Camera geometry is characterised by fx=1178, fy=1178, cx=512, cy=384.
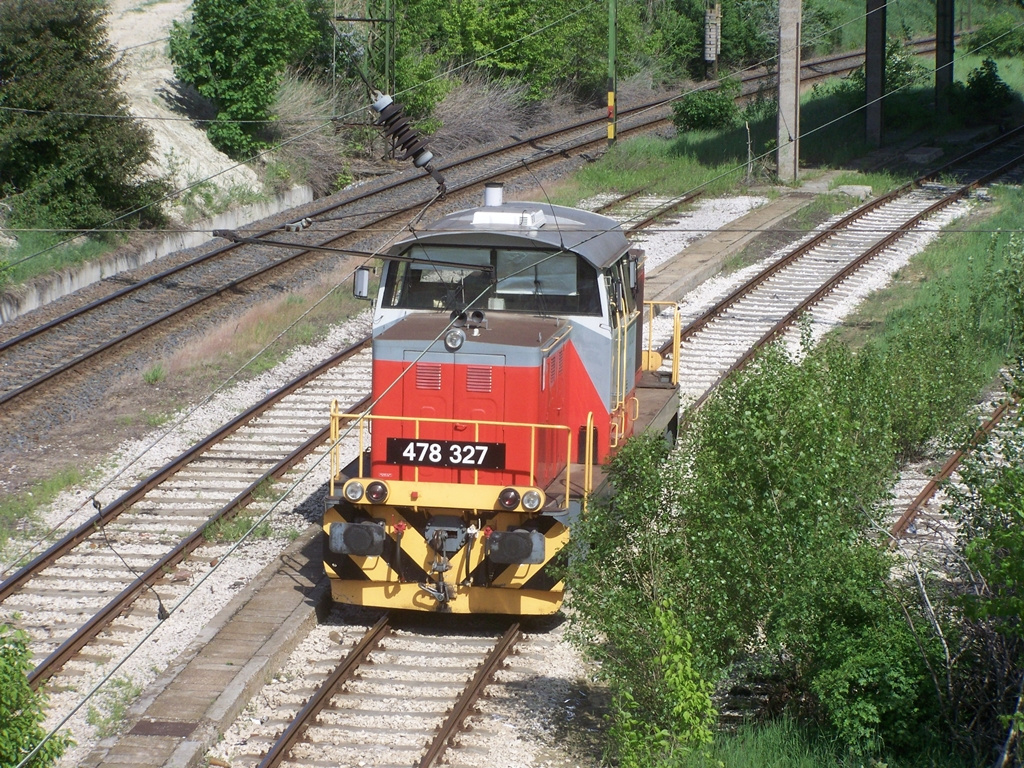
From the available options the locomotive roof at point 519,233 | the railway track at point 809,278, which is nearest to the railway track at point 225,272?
the locomotive roof at point 519,233

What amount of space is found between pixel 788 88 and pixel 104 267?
51.1 feet

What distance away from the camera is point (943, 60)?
118 ft

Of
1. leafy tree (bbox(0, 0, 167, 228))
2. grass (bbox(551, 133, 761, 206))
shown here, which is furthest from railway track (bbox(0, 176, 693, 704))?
grass (bbox(551, 133, 761, 206))

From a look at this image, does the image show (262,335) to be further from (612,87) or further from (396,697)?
(612,87)

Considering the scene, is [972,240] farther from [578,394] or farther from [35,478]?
[35,478]

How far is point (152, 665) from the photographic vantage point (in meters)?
9.03

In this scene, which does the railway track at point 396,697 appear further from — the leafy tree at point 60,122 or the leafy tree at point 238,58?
the leafy tree at point 238,58

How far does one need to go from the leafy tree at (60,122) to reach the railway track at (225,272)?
2992 millimetres

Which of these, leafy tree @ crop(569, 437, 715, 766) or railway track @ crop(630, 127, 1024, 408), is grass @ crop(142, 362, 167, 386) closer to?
railway track @ crop(630, 127, 1024, 408)

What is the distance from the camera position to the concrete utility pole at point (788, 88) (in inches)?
1056

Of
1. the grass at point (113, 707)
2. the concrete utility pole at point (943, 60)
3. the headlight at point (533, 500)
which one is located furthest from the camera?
the concrete utility pole at point (943, 60)

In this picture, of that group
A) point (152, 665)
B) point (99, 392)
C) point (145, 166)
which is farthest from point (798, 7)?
point (152, 665)

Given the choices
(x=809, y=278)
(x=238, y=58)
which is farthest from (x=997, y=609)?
(x=238, y=58)

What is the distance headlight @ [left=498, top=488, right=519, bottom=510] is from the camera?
28.5ft
